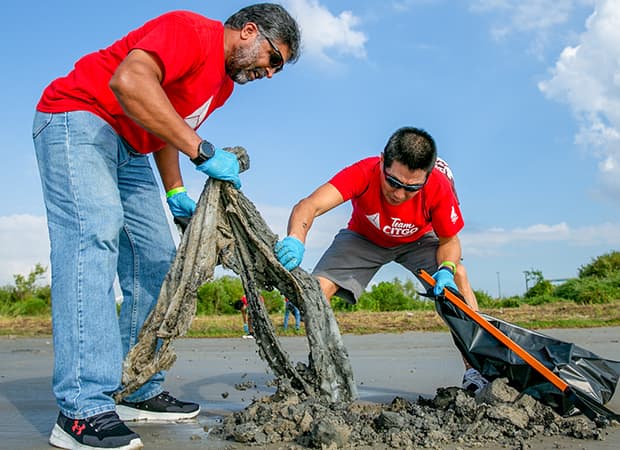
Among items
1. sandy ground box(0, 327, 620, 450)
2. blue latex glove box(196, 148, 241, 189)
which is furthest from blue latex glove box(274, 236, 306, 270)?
sandy ground box(0, 327, 620, 450)

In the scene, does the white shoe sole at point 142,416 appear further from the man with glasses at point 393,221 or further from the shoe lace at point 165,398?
the man with glasses at point 393,221

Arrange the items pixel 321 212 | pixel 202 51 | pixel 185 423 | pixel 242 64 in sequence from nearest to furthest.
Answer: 1. pixel 202 51
2. pixel 242 64
3. pixel 185 423
4. pixel 321 212

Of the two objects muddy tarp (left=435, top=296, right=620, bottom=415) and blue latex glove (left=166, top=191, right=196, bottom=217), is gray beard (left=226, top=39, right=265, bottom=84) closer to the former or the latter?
blue latex glove (left=166, top=191, right=196, bottom=217)

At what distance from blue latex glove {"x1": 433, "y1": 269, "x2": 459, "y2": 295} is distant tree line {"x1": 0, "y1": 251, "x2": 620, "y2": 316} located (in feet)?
43.9

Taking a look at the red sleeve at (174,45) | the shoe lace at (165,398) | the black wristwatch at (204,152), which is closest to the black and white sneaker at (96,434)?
the shoe lace at (165,398)

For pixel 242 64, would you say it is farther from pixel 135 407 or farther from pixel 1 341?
pixel 1 341

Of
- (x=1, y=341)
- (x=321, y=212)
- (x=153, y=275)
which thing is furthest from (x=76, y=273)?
(x=1, y=341)

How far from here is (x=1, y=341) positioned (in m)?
10.9

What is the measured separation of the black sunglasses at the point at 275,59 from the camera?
326 centimetres

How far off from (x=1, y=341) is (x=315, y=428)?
32.4ft

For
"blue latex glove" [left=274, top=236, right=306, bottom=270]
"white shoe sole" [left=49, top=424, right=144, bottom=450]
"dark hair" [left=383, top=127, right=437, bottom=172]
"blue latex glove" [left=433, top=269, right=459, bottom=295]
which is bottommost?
"white shoe sole" [left=49, top=424, right=144, bottom=450]

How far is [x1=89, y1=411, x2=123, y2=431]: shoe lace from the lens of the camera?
289cm

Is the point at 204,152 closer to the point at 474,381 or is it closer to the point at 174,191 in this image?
the point at 174,191

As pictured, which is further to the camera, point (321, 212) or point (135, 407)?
point (321, 212)
